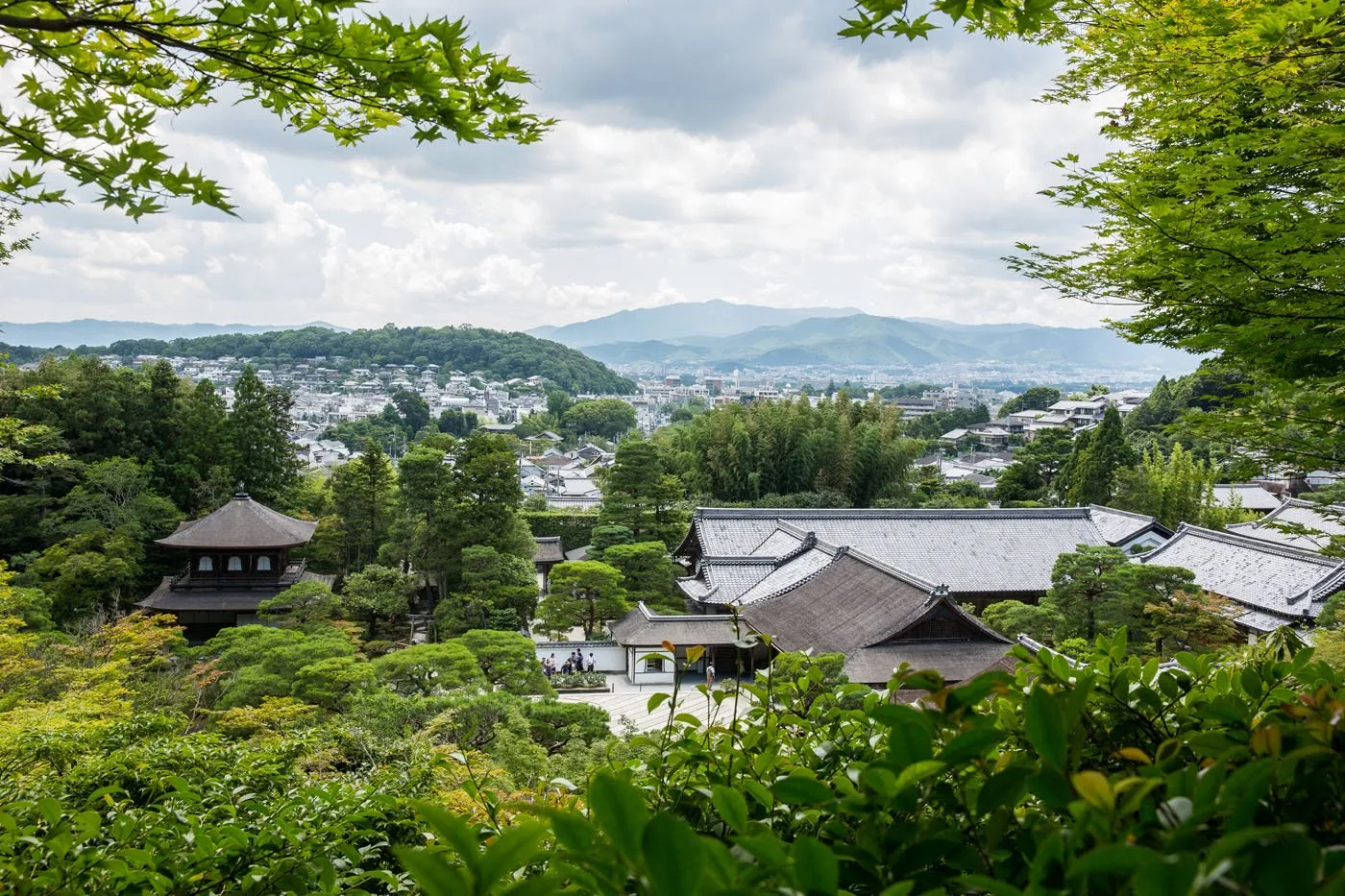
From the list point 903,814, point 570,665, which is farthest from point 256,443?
point 903,814

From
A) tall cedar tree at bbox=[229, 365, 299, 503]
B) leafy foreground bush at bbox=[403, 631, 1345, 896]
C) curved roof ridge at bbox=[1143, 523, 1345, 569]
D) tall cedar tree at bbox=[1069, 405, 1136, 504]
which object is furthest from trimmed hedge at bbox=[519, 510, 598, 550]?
leafy foreground bush at bbox=[403, 631, 1345, 896]

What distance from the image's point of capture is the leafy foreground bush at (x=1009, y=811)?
22.1 inches

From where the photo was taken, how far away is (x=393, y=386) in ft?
317

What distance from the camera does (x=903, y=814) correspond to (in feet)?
3.03

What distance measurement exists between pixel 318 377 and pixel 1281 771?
108m

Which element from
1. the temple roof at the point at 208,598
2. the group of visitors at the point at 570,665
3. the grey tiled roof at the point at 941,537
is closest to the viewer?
the group of visitors at the point at 570,665

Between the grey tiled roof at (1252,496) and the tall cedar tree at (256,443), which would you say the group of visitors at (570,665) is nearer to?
the tall cedar tree at (256,443)

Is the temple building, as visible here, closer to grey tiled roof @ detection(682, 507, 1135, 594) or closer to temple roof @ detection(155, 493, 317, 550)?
temple roof @ detection(155, 493, 317, 550)

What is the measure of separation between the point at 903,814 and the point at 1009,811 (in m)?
0.13

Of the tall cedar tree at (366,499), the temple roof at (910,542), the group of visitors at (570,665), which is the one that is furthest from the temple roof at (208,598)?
the temple roof at (910,542)

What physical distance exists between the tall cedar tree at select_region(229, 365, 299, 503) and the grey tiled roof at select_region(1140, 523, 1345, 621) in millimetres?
20633

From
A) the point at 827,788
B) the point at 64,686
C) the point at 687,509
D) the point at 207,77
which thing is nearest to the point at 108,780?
the point at 207,77

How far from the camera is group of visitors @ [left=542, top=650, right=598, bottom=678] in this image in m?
14.8

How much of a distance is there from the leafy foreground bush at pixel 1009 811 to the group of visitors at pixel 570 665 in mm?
13810
